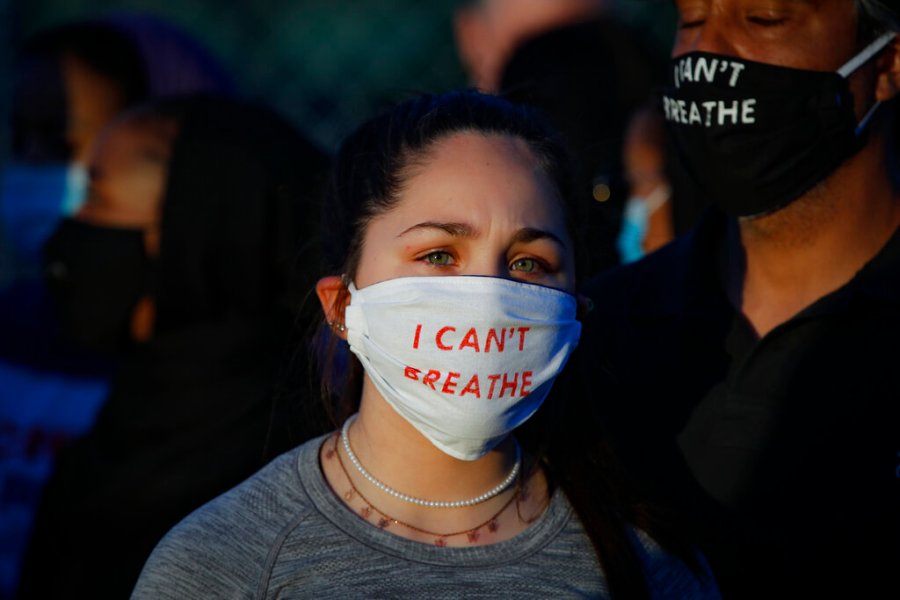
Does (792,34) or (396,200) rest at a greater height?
(792,34)

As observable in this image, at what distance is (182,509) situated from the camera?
318cm

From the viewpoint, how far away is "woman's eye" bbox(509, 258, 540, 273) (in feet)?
7.25

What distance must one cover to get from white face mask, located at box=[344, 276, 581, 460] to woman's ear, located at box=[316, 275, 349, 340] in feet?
0.35

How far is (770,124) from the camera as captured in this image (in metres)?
2.68

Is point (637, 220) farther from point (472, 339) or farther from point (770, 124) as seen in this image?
point (472, 339)

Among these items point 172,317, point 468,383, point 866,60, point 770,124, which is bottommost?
point 172,317

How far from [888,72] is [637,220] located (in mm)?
2061

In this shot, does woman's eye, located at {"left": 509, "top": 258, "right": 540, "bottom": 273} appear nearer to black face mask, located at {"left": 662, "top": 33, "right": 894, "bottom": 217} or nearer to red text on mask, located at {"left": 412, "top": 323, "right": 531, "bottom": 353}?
red text on mask, located at {"left": 412, "top": 323, "right": 531, "bottom": 353}

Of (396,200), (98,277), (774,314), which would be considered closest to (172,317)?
(98,277)

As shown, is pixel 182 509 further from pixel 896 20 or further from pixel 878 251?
pixel 896 20

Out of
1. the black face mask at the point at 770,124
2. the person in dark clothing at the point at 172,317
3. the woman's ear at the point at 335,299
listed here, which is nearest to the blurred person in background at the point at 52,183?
the person in dark clothing at the point at 172,317

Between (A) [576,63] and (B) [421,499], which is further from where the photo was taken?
(A) [576,63]

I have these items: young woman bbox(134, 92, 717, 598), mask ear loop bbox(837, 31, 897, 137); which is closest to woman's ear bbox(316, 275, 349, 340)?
young woman bbox(134, 92, 717, 598)

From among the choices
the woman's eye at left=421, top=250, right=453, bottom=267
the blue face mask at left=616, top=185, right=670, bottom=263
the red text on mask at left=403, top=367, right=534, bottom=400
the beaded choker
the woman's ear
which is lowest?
the blue face mask at left=616, top=185, right=670, bottom=263
